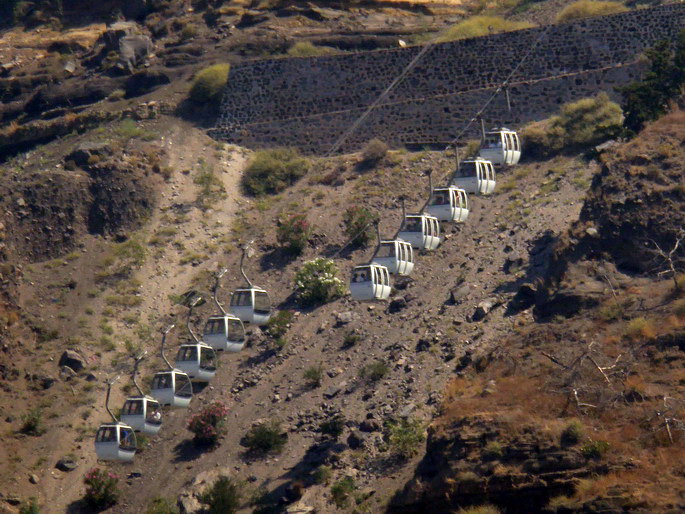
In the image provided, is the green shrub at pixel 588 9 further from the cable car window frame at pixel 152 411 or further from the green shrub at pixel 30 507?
the green shrub at pixel 30 507

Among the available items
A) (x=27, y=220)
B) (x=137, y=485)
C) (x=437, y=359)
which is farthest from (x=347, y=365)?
(x=27, y=220)

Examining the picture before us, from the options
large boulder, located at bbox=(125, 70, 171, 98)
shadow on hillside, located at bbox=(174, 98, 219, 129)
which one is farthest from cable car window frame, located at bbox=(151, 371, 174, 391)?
large boulder, located at bbox=(125, 70, 171, 98)

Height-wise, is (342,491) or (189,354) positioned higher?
(189,354)

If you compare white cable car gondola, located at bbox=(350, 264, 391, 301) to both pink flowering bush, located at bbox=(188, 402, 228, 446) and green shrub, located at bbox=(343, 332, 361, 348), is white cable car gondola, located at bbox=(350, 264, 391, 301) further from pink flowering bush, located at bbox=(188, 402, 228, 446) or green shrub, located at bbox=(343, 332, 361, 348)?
pink flowering bush, located at bbox=(188, 402, 228, 446)

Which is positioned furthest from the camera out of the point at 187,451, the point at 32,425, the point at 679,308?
the point at 32,425

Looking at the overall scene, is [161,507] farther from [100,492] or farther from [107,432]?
[107,432]

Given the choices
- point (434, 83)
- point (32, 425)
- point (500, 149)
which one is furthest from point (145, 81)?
point (500, 149)
